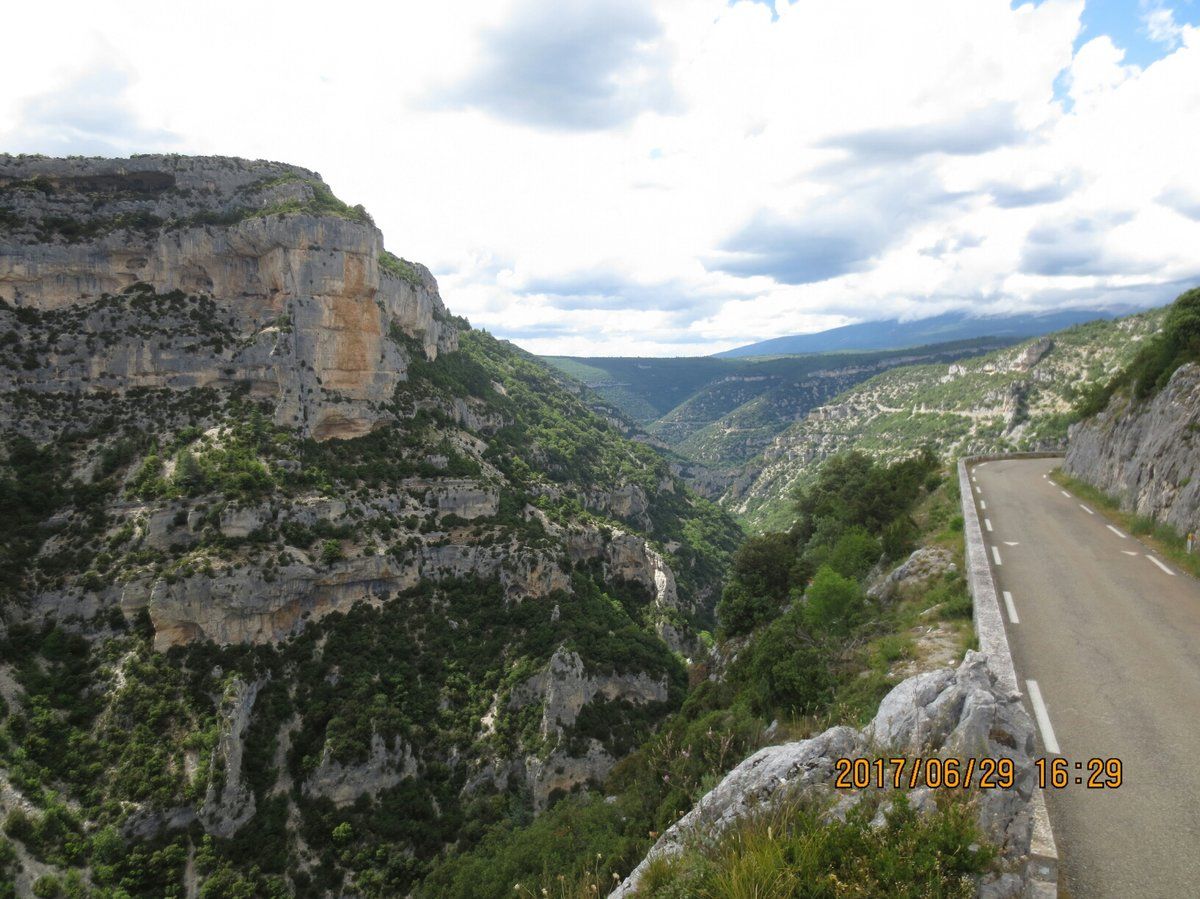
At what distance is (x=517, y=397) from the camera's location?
94.4 meters

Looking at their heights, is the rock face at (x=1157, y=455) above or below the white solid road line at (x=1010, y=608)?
above

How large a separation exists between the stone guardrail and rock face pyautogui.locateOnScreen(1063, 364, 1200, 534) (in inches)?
208

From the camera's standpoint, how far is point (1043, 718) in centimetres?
807

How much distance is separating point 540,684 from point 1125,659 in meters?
34.9

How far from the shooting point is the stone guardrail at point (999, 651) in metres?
5.13

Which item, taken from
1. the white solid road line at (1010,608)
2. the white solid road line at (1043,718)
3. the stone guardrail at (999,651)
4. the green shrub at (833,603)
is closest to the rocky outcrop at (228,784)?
the green shrub at (833,603)

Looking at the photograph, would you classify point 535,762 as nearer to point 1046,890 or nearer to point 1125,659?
point 1125,659

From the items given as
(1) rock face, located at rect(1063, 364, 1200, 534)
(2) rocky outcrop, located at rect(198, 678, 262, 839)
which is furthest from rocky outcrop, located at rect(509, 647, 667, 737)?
(1) rock face, located at rect(1063, 364, 1200, 534)

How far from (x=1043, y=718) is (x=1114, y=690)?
1.85 metres
